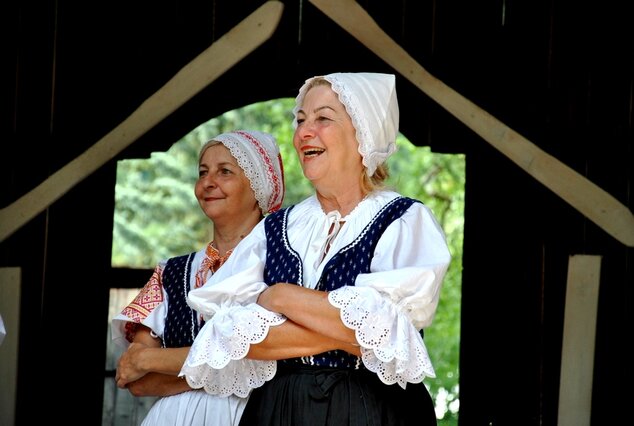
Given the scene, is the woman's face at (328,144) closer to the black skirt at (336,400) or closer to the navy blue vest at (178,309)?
the black skirt at (336,400)

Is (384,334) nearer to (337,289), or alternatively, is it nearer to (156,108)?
(337,289)

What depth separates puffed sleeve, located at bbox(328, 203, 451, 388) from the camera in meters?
2.77

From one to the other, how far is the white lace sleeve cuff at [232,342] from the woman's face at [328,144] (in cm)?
42

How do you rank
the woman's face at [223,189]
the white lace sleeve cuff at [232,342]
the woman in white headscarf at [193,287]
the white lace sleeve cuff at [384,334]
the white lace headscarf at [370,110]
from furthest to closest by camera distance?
1. the woman's face at [223,189]
2. the woman in white headscarf at [193,287]
3. the white lace headscarf at [370,110]
4. the white lace sleeve cuff at [232,342]
5. the white lace sleeve cuff at [384,334]

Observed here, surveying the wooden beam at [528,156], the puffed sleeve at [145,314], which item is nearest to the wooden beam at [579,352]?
the wooden beam at [528,156]

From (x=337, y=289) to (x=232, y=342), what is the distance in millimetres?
285

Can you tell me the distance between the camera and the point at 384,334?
2.77 metres

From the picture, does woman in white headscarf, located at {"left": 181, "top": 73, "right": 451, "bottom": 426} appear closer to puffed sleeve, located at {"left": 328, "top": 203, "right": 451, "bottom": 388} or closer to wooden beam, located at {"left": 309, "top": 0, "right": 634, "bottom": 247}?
puffed sleeve, located at {"left": 328, "top": 203, "right": 451, "bottom": 388}

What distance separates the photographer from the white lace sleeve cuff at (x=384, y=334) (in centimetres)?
276

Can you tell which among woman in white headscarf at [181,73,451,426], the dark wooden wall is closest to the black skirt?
woman in white headscarf at [181,73,451,426]

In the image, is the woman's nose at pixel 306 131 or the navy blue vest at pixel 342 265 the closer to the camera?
the navy blue vest at pixel 342 265

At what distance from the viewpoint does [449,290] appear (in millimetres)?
13109

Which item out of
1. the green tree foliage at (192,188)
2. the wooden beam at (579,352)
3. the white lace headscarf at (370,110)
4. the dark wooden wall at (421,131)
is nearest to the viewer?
the white lace headscarf at (370,110)

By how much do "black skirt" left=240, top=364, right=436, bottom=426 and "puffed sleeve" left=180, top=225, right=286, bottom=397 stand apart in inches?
2.8
